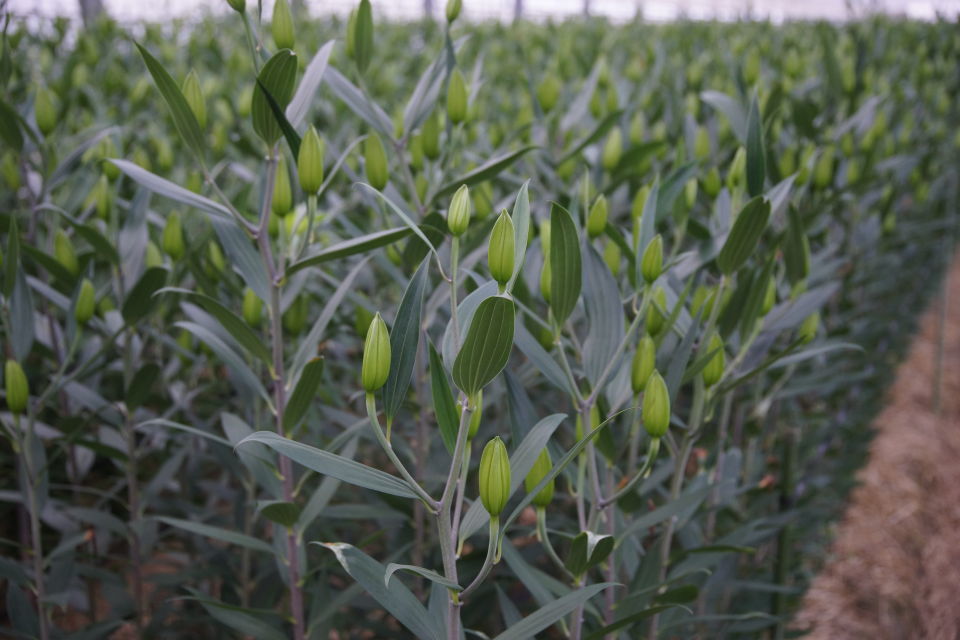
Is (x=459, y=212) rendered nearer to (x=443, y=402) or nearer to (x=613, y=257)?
(x=443, y=402)

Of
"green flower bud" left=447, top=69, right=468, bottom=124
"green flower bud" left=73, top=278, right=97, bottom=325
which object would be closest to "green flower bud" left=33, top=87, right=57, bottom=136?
"green flower bud" left=73, top=278, right=97, bottom=325

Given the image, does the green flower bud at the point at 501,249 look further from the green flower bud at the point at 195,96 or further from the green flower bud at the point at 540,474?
the green flower bud at the point at 195,96

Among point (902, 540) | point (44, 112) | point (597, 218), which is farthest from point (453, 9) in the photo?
point (902, 540)

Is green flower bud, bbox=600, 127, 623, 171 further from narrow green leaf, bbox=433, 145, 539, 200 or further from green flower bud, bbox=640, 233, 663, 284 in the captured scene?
green flower bud, bbox=640, 233, 663, 284

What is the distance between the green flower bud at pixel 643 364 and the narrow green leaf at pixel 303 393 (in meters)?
0.36

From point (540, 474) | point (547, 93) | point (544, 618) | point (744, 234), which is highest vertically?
point (547, 93)

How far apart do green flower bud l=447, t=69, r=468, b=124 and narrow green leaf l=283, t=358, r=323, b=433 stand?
1.47 ft

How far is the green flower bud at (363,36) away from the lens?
1.20m

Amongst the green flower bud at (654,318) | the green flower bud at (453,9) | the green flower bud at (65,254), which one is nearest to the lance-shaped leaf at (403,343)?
the green flower bud at (654,318)

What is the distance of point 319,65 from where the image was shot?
1.08 meters

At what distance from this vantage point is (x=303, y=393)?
1.04 m

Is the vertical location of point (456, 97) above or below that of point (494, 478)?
above

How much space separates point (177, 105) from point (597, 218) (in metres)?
0.52

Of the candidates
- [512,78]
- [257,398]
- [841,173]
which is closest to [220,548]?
[257,398]
